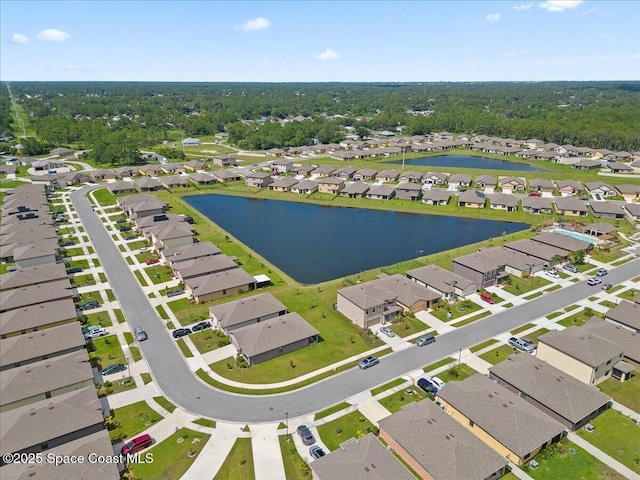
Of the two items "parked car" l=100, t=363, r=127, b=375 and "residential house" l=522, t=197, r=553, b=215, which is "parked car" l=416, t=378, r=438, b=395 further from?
"residential house" l=522, t=197, r=553, b=215

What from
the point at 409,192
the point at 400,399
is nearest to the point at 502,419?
the point at 400,399

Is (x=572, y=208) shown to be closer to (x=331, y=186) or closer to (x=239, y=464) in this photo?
(x=331, y=186)

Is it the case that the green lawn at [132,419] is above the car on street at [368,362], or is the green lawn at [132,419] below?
below

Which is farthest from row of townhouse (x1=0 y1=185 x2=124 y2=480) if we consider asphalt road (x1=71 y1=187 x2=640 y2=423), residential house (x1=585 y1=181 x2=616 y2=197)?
residential house (x1=585 y1=181 x2=616 y2=197)

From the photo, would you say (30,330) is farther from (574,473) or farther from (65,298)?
(574,473)

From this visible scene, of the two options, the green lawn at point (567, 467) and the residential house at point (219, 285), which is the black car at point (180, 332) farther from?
the green lawn at point (567, 467)

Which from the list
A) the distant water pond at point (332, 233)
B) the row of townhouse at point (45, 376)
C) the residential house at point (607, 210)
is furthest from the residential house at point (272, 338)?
the residential house at point (607, 210)
